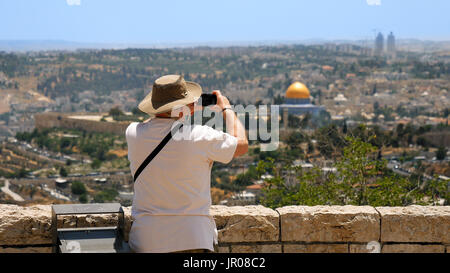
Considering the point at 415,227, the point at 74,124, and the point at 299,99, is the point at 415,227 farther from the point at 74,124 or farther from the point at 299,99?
the point at 74,124

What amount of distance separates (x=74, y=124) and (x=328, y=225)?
66.7 meters

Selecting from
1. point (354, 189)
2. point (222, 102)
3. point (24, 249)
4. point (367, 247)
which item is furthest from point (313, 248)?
point (354, 189)

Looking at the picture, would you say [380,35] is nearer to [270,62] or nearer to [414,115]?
[270,62]

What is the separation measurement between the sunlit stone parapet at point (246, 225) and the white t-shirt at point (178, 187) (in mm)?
896

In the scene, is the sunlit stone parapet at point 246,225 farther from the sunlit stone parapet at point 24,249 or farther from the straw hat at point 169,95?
the straw hat at point 169,95

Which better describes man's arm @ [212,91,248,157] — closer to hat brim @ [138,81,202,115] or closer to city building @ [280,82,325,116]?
hat brim @ [138,81,202,115]

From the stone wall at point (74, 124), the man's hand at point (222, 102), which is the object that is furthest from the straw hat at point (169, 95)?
the stone wall at point (74, 124)

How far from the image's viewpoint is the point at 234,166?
133ft

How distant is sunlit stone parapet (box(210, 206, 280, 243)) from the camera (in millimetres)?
3490

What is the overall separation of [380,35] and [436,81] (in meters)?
77.2

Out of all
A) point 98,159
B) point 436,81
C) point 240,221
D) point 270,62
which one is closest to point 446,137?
point 98,159

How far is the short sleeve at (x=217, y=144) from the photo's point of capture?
8.29ft

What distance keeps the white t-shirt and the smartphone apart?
0.21m

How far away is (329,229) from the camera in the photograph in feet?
11.7
